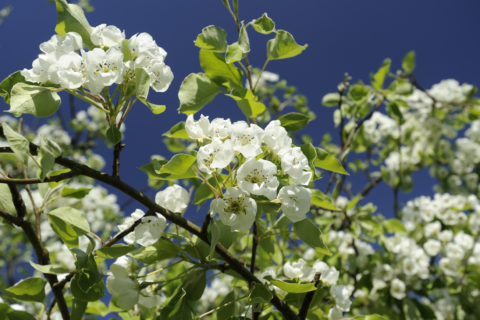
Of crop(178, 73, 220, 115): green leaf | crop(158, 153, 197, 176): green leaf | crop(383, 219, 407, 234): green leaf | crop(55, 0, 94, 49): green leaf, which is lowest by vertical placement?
crop(383, 219, 407, 234): green leaf

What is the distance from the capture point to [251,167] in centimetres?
78

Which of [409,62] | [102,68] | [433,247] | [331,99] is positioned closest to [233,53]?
[102,68]

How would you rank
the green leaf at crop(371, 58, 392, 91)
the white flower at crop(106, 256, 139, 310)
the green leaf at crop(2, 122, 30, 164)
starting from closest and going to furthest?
the green leaf at crop(2, 122, 30, 164)
the white flower at crop(106, 256, 139, 310)
the green leaf at crop(371, 58, 392, 91)

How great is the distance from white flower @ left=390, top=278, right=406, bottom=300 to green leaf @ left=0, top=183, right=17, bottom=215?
87.0 inches

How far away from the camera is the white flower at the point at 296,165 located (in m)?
0.81

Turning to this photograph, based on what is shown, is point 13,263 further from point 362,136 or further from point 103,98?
point 103,98

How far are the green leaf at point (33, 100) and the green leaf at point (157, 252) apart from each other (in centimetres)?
40

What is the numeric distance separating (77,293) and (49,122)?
16.9ft

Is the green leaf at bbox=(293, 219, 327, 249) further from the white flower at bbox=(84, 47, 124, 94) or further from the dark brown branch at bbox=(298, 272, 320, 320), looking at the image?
the white flower at bbox=(84, 47, 124, 94)

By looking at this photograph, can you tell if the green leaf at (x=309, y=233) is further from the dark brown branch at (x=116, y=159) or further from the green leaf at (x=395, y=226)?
the green leaf at (x=395, y=226)

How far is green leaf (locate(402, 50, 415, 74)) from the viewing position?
2744mm

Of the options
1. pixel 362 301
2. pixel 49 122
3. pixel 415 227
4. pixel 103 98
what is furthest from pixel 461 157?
pixel 49 122

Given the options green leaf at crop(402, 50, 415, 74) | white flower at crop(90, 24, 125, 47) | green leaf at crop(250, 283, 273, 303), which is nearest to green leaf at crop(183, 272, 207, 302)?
green leaf at crop(250, 283, 273, 303)

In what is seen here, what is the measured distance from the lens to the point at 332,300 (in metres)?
1.22
